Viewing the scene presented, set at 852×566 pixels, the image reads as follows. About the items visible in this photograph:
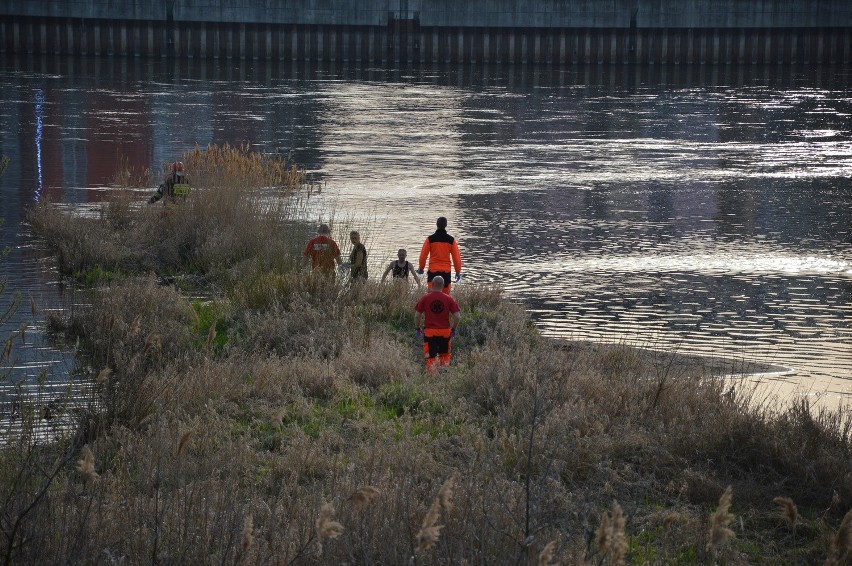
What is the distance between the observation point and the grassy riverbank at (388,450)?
584 cm

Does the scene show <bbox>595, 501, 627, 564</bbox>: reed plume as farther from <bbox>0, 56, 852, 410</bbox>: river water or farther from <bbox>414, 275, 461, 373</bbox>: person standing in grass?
<bbox>0, 56, 852, 410</bbox>: river water

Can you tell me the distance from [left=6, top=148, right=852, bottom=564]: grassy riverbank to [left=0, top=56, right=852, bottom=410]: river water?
73.6 inches

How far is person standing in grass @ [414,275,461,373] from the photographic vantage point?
37.7 ft

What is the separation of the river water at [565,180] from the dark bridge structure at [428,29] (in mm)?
17524

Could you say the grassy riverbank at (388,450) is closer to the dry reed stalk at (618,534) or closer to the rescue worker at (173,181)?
the dry reed stalk at (618,534)

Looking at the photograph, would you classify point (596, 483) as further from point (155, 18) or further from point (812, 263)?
point (155, 18)

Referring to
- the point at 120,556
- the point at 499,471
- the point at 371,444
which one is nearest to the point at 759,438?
the point at 499,471

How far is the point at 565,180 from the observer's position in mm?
28281

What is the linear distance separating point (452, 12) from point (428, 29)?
83.9 inches

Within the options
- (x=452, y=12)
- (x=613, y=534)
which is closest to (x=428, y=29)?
(x=452, y=12)

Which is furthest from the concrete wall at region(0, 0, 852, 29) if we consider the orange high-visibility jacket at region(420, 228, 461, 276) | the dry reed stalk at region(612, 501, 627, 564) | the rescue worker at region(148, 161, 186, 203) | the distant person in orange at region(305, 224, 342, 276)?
the dry reed stalk at region(612, 501, 627, 564)

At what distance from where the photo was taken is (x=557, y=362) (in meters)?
10.6

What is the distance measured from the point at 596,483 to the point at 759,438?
1.43m

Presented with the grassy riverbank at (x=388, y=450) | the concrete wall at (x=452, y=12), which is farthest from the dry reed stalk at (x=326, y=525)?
the concrete wall at (x=452, y=12)
